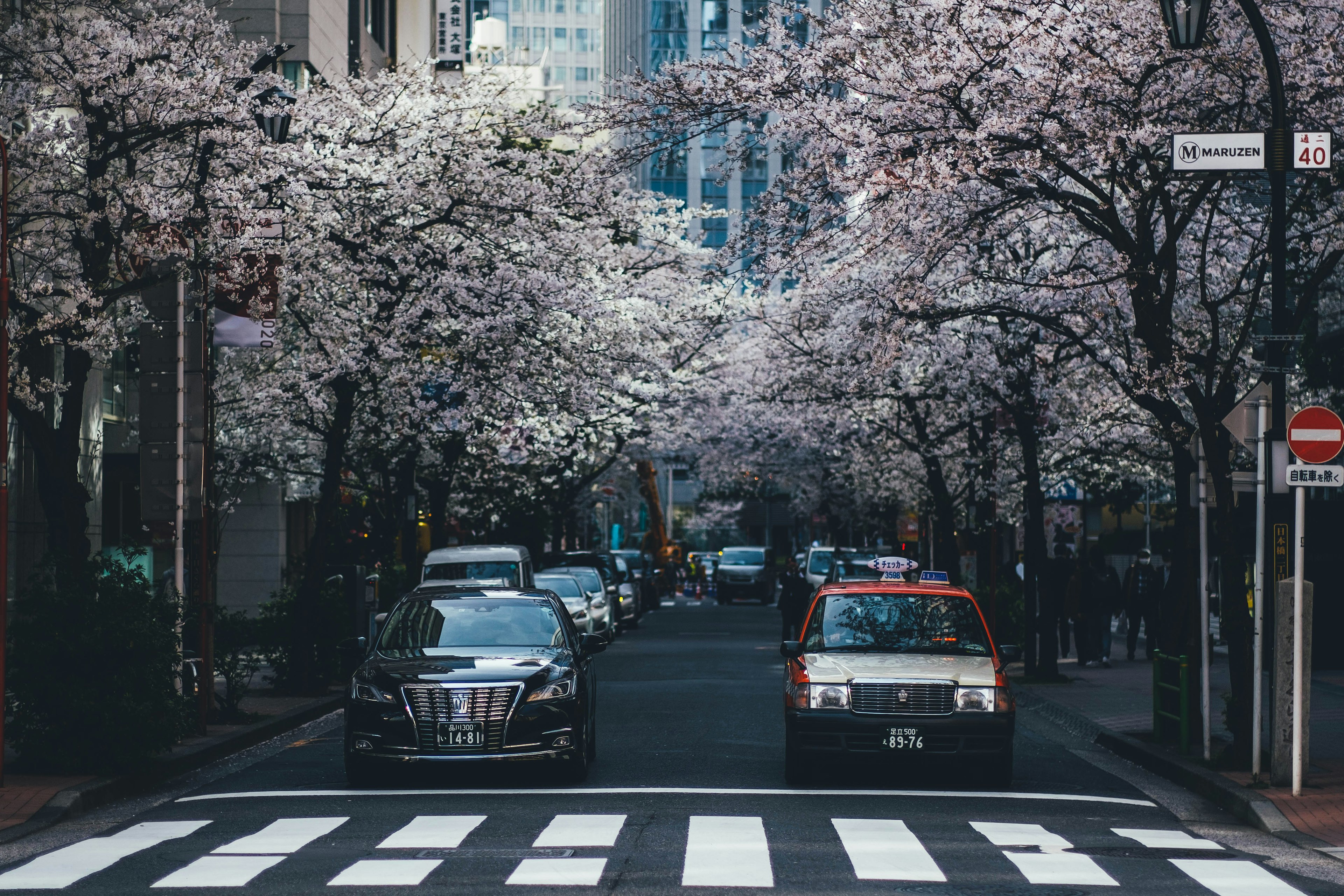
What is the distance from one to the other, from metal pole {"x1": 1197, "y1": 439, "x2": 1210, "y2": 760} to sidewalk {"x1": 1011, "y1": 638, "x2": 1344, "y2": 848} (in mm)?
404

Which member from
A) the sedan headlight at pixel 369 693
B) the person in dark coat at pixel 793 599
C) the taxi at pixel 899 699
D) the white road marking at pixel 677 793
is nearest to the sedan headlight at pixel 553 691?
the white road marking at pixel 677 793

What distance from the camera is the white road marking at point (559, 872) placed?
30.3 ft

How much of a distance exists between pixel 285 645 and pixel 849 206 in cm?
1064

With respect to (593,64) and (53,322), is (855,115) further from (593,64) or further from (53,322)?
(593,64)

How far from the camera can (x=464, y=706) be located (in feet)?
43.3

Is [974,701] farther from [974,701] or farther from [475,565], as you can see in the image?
[475,565]

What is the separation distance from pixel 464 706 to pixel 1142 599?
19290 millimetres

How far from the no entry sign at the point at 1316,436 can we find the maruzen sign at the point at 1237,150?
1.98 meters

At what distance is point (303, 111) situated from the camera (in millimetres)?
23484

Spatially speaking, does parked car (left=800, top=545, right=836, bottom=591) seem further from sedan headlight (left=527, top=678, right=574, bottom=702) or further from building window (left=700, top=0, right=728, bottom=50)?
building window (left=700, top=0, right=728, bottom=50)

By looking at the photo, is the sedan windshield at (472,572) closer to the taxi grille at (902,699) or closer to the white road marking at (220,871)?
the taxi grille at (902,699)

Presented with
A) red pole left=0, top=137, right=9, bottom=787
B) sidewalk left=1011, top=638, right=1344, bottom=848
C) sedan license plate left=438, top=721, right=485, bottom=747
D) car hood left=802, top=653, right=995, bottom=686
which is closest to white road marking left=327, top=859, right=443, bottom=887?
sedan license plate left=438, top=721, right=485, bottom=747

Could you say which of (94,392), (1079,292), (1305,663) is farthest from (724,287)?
(1305,663)

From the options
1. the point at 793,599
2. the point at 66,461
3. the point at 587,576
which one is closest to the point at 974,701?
the point at 66,461
